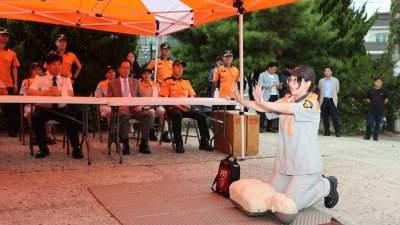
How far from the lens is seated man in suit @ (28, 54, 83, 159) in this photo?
6410 mm

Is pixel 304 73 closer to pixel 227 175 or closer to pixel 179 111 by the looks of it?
pixel 227 175

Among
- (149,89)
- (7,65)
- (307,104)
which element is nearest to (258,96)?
(307,104)

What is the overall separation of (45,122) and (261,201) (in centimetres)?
382

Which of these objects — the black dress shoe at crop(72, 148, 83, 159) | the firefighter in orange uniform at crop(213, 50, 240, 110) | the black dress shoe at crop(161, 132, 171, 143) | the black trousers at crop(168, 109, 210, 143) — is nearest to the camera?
the black dress shoe at crop(72, 148, 83, 159)

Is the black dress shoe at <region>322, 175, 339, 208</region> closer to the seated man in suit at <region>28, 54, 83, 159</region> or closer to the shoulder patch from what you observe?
the shoulder patch

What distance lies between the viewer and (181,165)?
632 centimetres

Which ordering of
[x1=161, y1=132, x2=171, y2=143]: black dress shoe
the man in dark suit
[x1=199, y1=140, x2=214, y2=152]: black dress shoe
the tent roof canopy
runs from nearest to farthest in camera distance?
the man in dark suit → the tent roof canopy → [x1=199, y1=140, x2=214, y2=152]: black dress shoe → [x1=161, y1=132, x2=171, y2=143]: black dress shoe

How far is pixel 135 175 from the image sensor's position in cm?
559

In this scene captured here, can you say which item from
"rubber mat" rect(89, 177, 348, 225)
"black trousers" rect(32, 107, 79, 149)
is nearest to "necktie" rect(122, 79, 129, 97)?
"black trousers" rect(32, 107, 79, 149)

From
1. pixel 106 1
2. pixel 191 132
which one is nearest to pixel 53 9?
pixel 106 1

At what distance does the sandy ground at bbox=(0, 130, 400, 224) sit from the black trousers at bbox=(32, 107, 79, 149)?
28cm

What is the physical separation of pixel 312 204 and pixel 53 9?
5.51m

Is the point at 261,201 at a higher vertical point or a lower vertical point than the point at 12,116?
lower

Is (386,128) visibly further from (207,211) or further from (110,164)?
(207,211)
